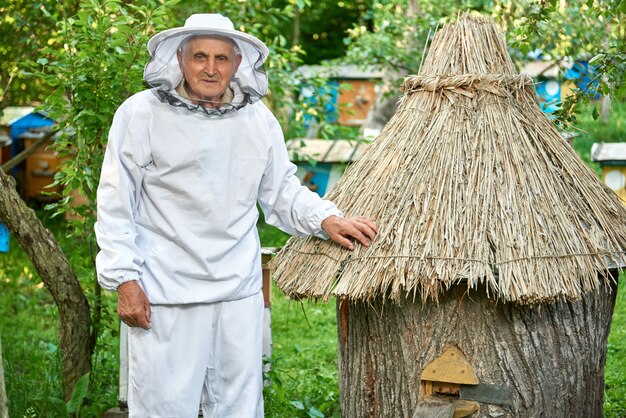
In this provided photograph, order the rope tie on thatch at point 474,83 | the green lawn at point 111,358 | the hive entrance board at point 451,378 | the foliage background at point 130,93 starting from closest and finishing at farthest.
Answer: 1. the hive entrance board at point 451,378
2. the rope tie on thatch at point 474,83
3. the foliage background at point 130,93
4. the green lawn at point 111,358

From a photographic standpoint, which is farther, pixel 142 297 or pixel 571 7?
pixel 571 7

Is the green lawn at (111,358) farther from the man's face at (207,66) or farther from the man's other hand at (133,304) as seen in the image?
the man's face at (207,66)

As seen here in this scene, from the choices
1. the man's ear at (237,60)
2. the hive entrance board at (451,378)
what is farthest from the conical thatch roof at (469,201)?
the man's ear at (237,60)

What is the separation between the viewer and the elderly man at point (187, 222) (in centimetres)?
372

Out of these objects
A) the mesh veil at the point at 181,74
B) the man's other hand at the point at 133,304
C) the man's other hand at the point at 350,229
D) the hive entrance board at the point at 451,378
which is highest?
the mesh veil at the point at 181,74

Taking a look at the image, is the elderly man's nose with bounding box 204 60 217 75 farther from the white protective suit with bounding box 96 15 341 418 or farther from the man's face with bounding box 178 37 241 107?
the white protective suit with bounding box 96 15 341 418

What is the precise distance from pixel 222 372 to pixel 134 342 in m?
0.38

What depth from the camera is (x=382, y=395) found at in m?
4.18

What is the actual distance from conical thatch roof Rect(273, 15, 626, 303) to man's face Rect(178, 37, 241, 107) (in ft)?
2.75

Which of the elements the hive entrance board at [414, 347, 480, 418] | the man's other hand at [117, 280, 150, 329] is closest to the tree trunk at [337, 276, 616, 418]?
the hive entrance board at [414, 347, 480, 418]

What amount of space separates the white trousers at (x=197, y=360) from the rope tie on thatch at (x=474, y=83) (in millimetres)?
1240

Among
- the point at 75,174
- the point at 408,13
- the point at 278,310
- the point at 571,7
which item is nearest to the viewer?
the point at 75,174

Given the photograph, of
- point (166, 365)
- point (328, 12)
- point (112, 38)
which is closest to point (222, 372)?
point (166, 365)

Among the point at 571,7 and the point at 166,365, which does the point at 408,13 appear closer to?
the point at 571,7
